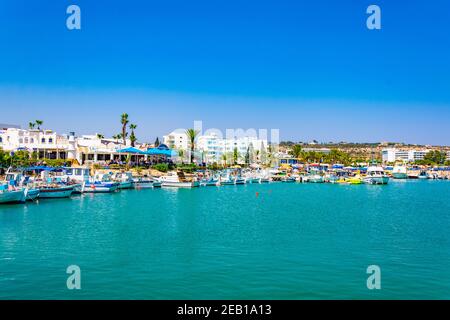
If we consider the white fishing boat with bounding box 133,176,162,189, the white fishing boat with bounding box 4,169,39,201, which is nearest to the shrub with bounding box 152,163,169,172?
the white fishing boat with bounding box 133,176,162,189

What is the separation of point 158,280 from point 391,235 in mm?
18679

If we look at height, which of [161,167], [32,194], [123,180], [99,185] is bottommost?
[32,194]

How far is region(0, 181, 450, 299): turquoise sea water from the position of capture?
17969 millimetres

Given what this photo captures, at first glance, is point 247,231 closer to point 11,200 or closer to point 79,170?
point 11,200

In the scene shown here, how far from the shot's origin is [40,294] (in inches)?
670

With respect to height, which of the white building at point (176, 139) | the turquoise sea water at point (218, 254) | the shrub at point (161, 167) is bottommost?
the turquoise sea water at point (218, 254)

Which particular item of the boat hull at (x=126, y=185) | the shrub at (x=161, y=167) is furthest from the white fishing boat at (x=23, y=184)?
the shrub at (x=161, y=167)

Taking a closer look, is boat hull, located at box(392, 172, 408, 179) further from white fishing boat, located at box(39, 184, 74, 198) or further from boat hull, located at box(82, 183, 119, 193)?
white fishing boat, located at box(39, 184, 74, 198)

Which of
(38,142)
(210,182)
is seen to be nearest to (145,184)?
(210,182)

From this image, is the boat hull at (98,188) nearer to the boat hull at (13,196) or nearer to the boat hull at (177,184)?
the boat hull at (13,196)

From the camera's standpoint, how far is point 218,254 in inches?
939

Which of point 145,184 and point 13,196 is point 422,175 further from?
point 13,196

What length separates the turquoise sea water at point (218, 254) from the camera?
18.0m
